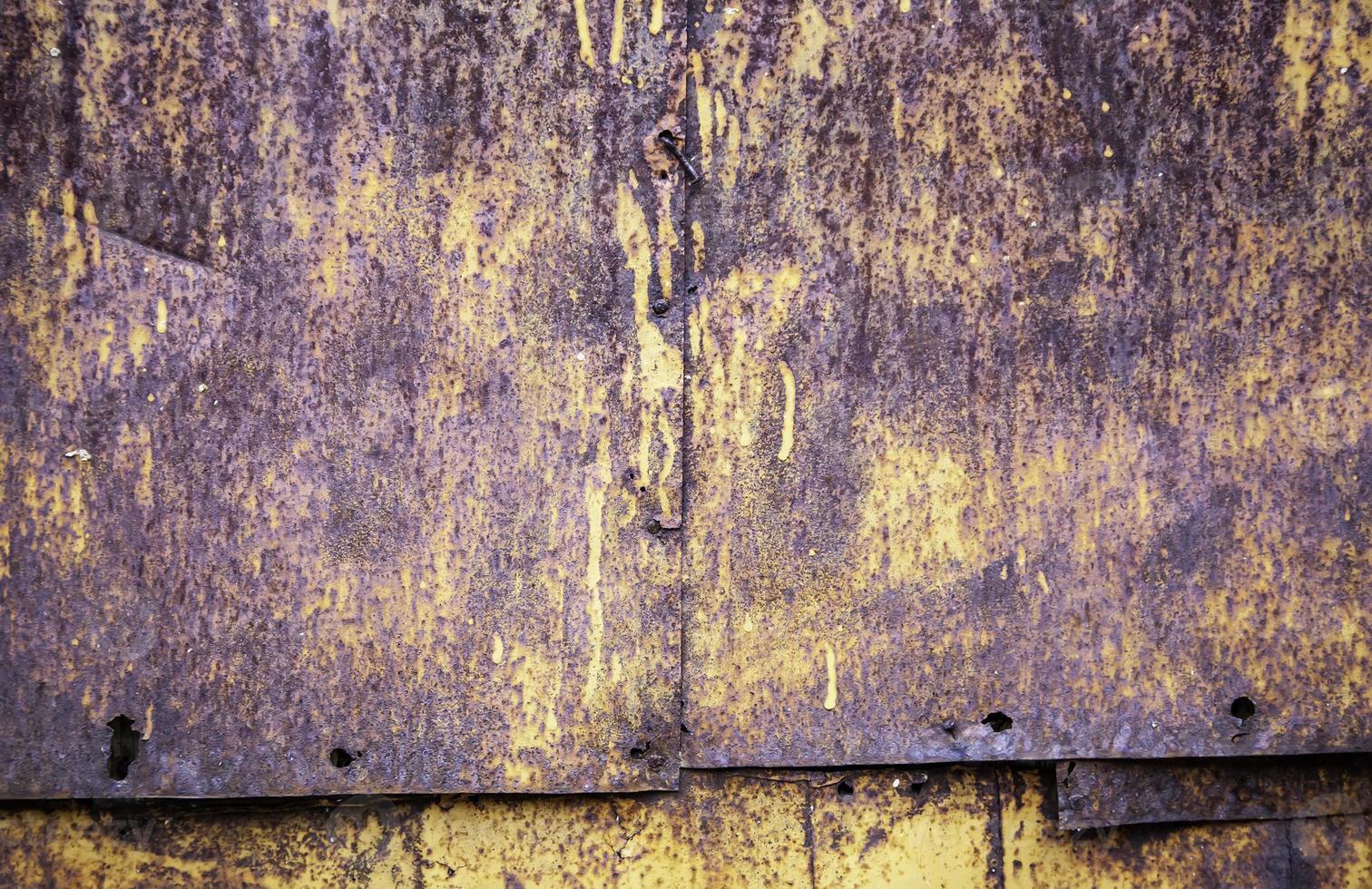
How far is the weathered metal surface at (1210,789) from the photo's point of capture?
103 cm

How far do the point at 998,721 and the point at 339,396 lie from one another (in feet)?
2.87

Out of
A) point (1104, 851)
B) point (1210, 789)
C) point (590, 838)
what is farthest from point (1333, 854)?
point (590, 838)

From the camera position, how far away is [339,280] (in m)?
1.00

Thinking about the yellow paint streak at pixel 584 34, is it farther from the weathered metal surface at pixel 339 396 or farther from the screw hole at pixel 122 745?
the screw hole at pixel 122 745

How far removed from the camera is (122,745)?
3.23 ft

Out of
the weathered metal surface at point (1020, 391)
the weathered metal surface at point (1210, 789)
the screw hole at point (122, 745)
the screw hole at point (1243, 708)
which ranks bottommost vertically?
the weathered metal surface at point (1210, 789)

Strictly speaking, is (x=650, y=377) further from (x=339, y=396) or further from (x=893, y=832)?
(x=893, y=832)

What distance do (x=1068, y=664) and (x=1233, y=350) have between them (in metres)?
0.42

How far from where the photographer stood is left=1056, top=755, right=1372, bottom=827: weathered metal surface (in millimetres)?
1028

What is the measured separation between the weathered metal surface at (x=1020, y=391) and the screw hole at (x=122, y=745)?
65 cm

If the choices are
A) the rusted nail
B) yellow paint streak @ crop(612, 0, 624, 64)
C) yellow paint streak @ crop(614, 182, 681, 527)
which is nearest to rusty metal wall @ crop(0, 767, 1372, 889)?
yellow paint streak @ crop(614, 182, 681, 527)

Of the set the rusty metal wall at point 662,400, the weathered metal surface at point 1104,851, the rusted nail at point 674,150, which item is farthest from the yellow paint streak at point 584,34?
the weathered metal surface at point 1104,851

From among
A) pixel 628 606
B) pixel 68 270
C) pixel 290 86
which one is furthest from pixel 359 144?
pixel 628 606

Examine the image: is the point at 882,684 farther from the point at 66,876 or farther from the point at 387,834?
the point at 66,876
